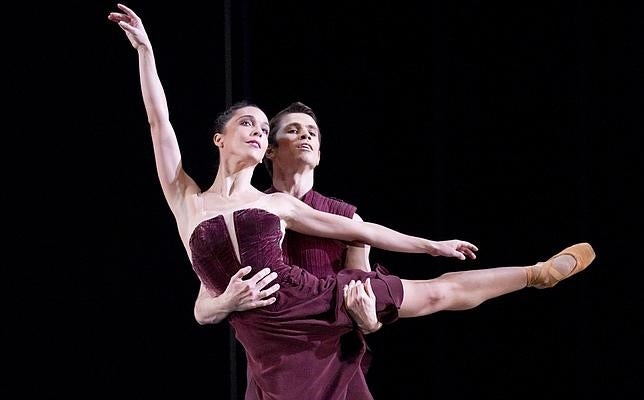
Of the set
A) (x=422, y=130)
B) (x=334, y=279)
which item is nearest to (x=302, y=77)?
(x=422, y=130)

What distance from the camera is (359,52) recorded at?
3648mm

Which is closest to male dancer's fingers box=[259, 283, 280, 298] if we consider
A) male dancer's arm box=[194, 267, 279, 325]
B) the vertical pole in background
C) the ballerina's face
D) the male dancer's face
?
male dancer's arm box=[194, 267, 279, 325]

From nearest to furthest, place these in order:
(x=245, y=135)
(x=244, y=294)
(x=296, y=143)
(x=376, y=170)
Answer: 1. (x=244, y=294)
2. (x=245, y=135)
3. (x=296, y=143)
4. (x=376, y=170)

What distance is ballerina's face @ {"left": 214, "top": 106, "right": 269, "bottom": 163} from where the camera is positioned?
2.50 metres

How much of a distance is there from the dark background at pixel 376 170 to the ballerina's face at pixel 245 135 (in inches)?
37.3

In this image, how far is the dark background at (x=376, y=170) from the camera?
128 inches

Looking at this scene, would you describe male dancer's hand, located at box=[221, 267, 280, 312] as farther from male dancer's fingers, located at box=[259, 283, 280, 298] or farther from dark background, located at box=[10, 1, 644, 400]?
dark background, located at box=[10, 1, 644, 400]

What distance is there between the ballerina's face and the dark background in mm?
948

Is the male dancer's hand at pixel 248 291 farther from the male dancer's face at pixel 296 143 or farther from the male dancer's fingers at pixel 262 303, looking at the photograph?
the male dancer's face at pixel 296 143

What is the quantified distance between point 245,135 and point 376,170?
1.15m

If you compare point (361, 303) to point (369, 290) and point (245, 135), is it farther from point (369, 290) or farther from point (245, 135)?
point (245, 135)

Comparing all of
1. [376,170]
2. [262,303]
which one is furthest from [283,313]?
[376,170]

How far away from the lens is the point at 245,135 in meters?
2.52

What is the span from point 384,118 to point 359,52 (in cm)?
30
